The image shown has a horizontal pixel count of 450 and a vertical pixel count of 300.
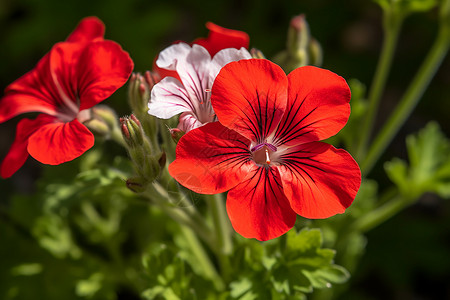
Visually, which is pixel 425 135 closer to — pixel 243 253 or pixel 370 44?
pixel 243 253

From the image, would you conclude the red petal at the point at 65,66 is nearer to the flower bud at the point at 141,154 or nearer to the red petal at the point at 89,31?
the red petal at the point at 89,31

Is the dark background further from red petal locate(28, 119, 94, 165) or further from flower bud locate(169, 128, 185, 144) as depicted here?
flower bud locate(169, 128, 185, 144)

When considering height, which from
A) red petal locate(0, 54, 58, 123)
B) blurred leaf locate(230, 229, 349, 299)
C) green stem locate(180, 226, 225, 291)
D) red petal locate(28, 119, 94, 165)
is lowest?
green stem locate(180, 226, 225, 291)

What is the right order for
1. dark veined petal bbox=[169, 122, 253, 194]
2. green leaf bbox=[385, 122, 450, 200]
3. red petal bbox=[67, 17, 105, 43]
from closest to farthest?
dark veined petal bbox=[169, 122, 253, 194] → red petal bbox=[67, 17, 105, 43] → green leaf bbox=[385, 122, 450, 200]

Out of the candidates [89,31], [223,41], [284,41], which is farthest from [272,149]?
[284,41]

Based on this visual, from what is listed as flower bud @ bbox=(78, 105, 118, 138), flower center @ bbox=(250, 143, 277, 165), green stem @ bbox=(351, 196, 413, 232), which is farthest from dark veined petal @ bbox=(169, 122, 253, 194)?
green stem @ bbox=(351, 196, 413, 232)

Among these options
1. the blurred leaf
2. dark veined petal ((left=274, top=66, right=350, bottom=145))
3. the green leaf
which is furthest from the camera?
the green leaf

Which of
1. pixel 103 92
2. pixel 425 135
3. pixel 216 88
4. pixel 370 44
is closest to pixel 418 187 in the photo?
pixel 425 135
